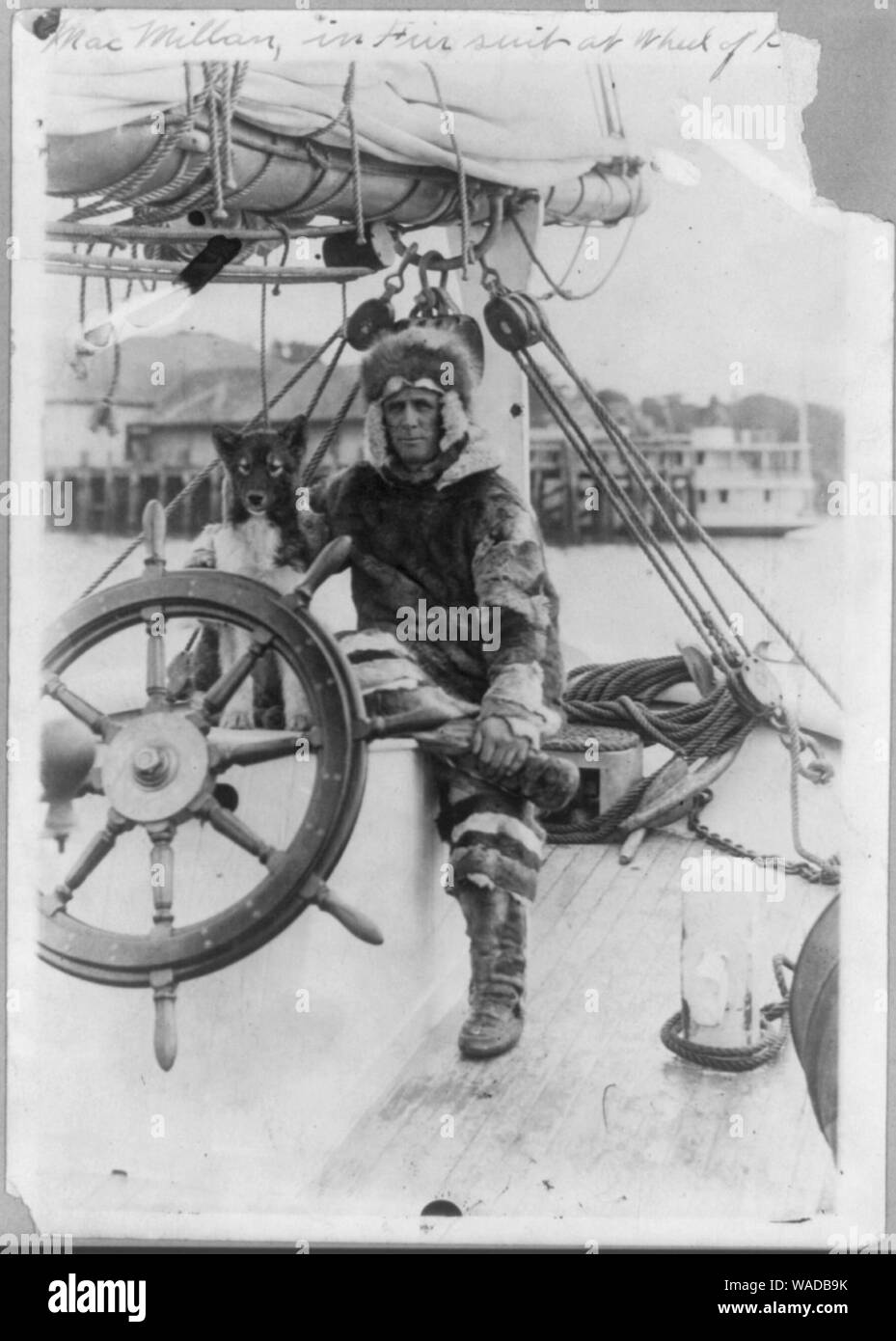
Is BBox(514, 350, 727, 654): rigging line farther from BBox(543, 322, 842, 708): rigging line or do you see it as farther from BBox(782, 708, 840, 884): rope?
BBox(782, 708, 840, 884): rope

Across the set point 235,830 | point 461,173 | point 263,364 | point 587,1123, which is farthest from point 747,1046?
point 461,173

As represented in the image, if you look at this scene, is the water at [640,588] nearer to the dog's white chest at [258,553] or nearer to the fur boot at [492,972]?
the dog's white chest at [258,553]

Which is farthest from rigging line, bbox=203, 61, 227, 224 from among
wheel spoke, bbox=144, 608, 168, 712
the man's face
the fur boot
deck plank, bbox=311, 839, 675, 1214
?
deck plank, bbox=311, 839, 675, 1214

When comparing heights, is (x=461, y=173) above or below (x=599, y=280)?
above

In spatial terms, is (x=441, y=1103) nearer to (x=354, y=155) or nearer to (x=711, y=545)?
(x=711, y=545)

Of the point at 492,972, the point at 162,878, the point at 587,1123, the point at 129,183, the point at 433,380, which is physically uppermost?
the point at 129,183
